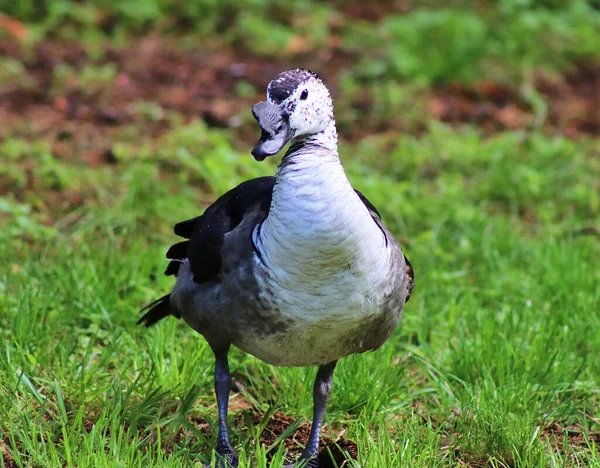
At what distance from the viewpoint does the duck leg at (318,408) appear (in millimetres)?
3646

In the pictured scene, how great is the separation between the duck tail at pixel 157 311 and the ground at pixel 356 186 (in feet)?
0.20

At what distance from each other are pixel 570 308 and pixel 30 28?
563 cm

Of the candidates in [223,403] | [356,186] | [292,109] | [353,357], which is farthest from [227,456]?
[356,186]

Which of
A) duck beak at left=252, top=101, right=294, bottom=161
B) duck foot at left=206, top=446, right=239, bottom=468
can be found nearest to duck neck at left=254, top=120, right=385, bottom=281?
duck beak at left=252, top=101, right=294, bottom=161

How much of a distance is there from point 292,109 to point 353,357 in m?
1.45

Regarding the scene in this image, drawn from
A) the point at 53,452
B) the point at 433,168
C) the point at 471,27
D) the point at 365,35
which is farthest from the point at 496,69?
the point at 53,452

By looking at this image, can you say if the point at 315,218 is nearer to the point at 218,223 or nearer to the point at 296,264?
the point at 296,264

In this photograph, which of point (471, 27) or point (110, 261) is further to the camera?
point (471, 27)

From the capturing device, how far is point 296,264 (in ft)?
9.98

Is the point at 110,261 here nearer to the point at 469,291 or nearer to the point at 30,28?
the point at 469,291

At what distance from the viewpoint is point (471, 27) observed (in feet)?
27.5

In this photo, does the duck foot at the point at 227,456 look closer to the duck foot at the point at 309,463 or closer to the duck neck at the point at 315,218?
the duck foot at the point at 309,463

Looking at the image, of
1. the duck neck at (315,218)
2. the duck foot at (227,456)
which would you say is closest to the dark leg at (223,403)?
the duck foot at (227,456)

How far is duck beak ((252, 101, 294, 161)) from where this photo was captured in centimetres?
291
